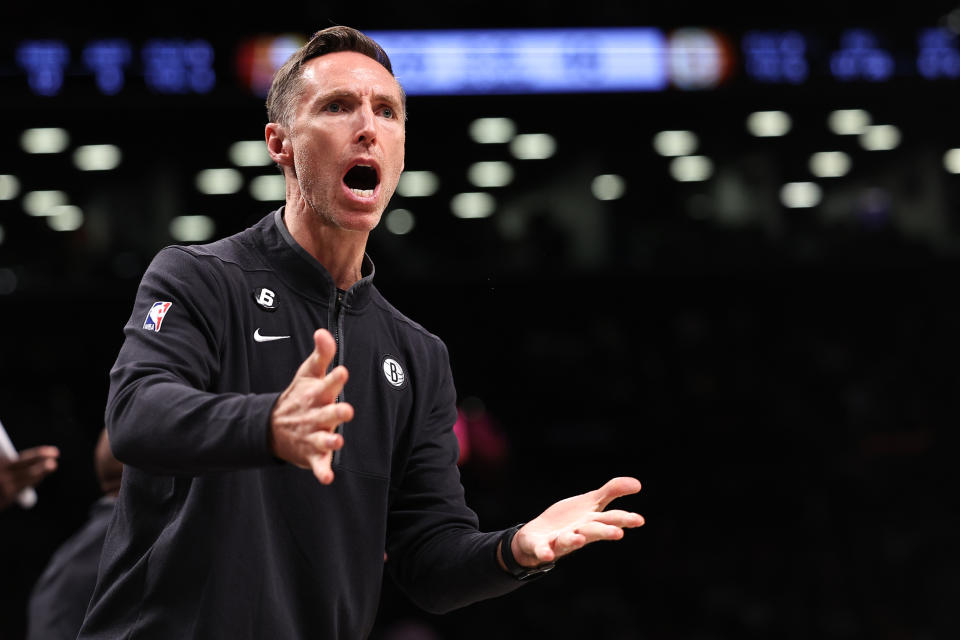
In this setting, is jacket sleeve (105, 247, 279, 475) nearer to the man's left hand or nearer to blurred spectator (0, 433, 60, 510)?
the man's left hand

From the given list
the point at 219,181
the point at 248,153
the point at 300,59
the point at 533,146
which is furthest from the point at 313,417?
the point at 533,146

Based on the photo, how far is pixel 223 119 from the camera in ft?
35.1

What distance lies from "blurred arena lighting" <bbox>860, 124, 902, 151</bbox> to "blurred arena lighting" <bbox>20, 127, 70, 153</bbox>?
368 inches

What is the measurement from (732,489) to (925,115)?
5065 mm

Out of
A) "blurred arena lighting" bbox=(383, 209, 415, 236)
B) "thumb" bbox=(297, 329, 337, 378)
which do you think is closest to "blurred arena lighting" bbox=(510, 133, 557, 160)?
"blurred arena lighting" bbox=(383, 209, 415, 236)

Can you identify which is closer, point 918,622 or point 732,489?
point 918,622

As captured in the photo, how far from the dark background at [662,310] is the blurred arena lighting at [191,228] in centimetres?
21

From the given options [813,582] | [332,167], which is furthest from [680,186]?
[332,167]

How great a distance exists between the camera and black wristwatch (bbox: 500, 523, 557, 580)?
240cm

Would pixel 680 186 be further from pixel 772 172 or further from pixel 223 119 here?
pixel 223 119

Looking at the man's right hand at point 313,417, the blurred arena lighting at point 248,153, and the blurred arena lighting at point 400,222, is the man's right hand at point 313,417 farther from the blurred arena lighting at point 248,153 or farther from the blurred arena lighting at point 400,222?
the blurred arena lighting at point 400,222

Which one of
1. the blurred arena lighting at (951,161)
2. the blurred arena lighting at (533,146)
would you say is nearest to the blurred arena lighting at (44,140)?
the blurred arena lighting at (533,146)

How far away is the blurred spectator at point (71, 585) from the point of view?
4113mm

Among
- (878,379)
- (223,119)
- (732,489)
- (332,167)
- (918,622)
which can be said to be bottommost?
(918,622)
